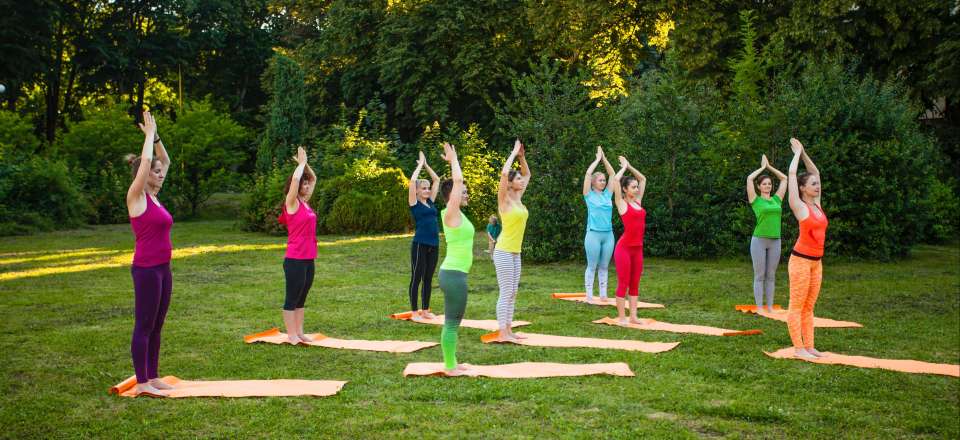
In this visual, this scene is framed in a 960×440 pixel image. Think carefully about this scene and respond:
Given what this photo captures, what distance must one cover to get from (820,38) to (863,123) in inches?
161

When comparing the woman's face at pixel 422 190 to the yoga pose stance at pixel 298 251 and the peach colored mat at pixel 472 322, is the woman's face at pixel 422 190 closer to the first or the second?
the peach colored mat at pixel 472 322

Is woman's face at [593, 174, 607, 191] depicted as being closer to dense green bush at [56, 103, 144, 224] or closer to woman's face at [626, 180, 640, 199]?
woman's face at [626, 180, 640, 199]

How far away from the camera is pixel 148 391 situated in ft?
22.7

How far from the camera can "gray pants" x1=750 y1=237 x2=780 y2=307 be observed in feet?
38.0

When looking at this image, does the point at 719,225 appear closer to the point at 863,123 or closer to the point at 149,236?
the point at 863,123

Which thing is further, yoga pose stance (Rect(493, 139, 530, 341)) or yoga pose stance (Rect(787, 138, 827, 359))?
yoga pose stance (Rect(493, 139, 530, 341))

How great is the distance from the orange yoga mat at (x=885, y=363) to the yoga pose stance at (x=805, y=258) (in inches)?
5.4

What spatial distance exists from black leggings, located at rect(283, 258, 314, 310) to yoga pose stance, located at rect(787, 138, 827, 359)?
508cm

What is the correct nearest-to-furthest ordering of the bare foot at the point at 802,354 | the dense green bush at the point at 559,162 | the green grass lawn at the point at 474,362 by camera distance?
the green grass lawn at the point at 474,362, the bare foot at the point at 802,354, the dense green bush at the point at 559,162

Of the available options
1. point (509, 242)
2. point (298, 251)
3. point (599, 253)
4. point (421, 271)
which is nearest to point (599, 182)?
point (599, 253)

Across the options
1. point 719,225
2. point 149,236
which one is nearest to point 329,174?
point 719,225

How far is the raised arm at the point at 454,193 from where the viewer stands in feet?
24.6

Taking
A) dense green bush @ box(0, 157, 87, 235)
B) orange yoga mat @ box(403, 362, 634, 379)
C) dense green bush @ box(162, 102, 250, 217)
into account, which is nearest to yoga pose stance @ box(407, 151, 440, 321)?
orange yoga mat @ box(403, 362, 634, 379)

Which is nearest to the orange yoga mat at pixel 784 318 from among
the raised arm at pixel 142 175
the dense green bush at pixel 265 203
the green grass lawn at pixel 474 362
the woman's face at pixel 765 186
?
the green grass lawn at pixel 474 362
